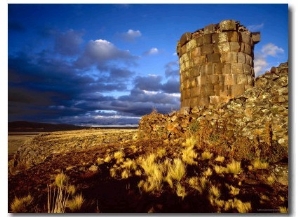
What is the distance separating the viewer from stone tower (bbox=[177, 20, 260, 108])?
7305 millimetres

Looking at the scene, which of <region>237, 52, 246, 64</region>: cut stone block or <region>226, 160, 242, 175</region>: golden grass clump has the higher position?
<region>237, 52, 246, 64</region>: cut stone block

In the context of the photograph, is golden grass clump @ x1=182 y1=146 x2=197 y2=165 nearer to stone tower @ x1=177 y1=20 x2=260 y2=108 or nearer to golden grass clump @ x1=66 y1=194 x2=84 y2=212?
stone tower @ x1=177 y1=20 x2=260 y2=108

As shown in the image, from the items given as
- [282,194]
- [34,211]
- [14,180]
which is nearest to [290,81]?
[282,194]

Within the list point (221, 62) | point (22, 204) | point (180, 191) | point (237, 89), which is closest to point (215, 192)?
point (180, 191)

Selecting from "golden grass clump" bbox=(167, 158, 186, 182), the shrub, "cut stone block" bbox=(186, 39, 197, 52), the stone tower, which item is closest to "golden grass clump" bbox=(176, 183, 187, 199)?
"golden grass clump" bbox=(167, 158, 186, 182)

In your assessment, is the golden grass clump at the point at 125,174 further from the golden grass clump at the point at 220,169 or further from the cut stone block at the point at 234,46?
the cut stone block at the point at 234,46

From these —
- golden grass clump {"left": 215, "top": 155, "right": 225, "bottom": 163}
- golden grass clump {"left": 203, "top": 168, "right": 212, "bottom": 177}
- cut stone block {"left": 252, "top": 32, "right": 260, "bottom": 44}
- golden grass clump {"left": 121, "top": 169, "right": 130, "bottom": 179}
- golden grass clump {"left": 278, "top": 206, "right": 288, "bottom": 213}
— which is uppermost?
cut stone block {"left": 252, "top": 32, "right": 260, "bottom": 44}

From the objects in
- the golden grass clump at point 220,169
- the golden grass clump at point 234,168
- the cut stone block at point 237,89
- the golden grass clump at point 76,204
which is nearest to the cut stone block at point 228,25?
the cut stone block at point 237,89

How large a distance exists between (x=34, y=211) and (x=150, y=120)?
4.63 meters

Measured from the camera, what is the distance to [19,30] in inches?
181

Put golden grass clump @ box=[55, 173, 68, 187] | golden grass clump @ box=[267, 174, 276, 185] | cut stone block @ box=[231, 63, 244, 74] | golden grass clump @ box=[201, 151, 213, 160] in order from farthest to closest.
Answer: cut stone block @ box=[231, 63, 244, 74] < golden grass clump @ box=[201, 151, 213, 160] < golden grass clump @ box=[55, 173, 68, 187] < golden grass clump @ box=[267, 174, 276, 185]

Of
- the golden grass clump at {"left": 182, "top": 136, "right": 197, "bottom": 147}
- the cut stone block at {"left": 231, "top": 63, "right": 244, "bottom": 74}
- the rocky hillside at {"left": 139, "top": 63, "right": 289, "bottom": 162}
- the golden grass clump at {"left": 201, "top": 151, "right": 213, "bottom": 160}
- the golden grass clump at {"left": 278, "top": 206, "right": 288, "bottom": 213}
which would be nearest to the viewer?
the golden grass clump at {"left": 278, "top": 206, "right": 288, "bottom": 213}

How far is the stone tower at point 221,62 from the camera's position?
7.30 metres

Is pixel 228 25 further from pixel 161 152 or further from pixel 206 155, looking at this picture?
pixel 161 152
